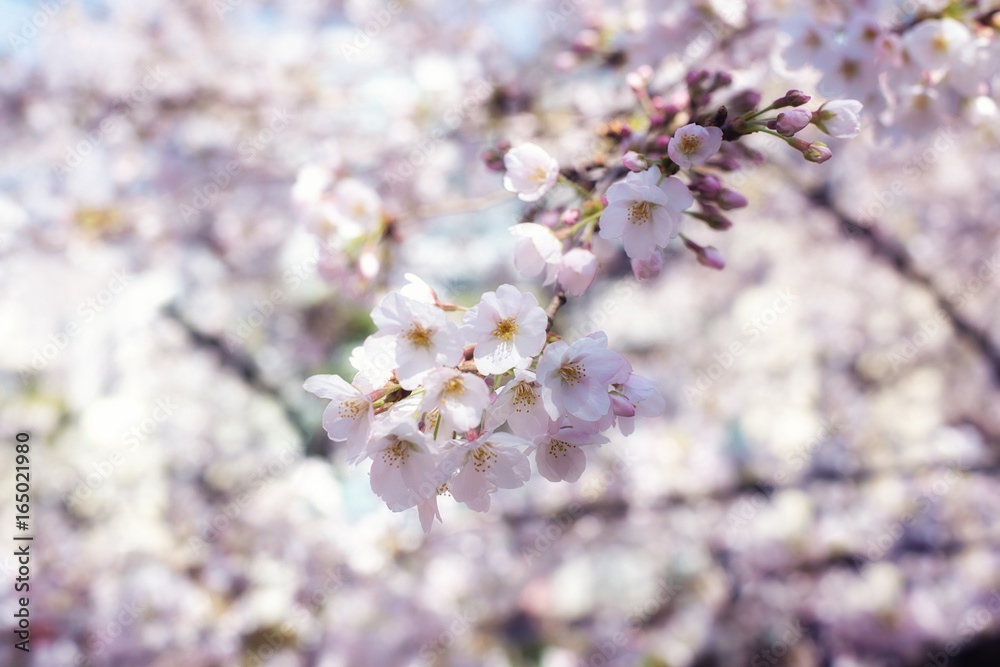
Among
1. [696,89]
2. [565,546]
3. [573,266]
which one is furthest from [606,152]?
[565,546]

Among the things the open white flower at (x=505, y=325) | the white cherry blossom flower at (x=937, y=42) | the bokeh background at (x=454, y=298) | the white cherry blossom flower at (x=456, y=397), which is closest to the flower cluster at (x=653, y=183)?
the open white flower at (x=505, y=325)

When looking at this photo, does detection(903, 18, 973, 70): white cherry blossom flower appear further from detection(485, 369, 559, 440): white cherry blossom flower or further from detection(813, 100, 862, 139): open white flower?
detection(485, 369, 559, 440): white cherry blossom flower

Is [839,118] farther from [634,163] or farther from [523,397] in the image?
[523,397]

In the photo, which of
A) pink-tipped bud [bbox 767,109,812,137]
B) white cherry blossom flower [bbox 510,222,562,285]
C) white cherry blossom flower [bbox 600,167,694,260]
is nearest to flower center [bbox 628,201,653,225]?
white cherry blossom flower [bbox 600,167,694,260]

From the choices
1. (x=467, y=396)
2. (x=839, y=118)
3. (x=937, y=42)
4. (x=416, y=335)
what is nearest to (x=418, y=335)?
(x=416, y=335)

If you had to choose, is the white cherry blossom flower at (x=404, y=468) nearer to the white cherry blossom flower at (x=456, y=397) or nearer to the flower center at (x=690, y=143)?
the white cherry blossom flower at (x=456, y=397)

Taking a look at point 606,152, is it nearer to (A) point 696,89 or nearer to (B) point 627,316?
(A) point 696,89
